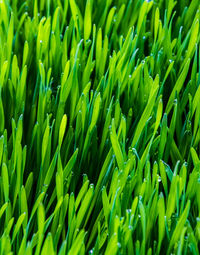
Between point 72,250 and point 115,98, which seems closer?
point 72,250

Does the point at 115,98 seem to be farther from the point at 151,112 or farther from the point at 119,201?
the point at 119,201

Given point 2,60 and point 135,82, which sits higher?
point 2,60

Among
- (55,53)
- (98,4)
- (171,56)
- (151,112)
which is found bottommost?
(151,112)

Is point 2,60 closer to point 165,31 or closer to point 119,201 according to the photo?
point 165,31

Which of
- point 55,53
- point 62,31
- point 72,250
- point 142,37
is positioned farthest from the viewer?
point 62,31

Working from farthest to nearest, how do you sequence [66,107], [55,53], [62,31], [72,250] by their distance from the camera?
[62,31] < [55,53] < [66,107] < [72,250]

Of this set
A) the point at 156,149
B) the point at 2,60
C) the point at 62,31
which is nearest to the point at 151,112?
the point at 156,149

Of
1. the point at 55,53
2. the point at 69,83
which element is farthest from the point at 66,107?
the point at 55,53
